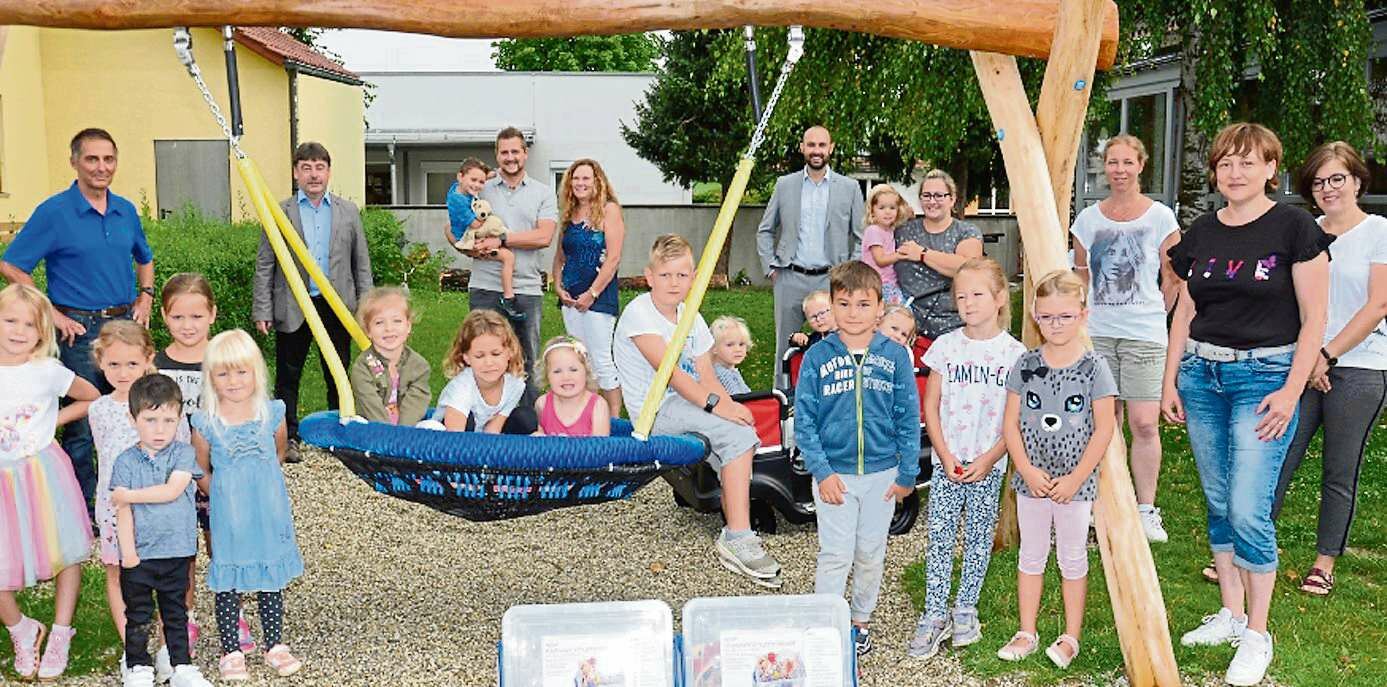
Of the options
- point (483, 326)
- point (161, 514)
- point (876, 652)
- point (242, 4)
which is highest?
point (242, 4)

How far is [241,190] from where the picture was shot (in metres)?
16.3

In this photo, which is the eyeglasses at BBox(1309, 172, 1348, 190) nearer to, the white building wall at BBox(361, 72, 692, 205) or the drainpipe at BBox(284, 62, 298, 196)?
the drainpipe at BBox(284, 62, 298, 196)

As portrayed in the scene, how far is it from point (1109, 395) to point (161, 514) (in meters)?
2.95

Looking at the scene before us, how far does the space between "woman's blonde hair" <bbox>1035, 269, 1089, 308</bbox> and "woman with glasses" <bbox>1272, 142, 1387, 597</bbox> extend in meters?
1.15

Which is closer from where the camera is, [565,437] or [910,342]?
[565,437]

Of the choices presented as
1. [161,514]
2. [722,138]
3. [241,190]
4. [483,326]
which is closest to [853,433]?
[483,326]

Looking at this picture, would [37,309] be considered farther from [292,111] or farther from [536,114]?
[536,114]

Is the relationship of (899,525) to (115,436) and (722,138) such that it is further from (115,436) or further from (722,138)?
(722,138)

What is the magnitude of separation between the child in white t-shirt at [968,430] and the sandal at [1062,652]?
0.30m

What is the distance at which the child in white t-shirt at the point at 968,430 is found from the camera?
13.6ft

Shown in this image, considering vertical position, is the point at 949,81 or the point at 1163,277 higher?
the point at 949,81

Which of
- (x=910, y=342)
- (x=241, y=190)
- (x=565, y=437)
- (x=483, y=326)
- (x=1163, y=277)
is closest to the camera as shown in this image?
(x=565, y=437)

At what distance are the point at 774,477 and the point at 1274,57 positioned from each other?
6063 millimetres

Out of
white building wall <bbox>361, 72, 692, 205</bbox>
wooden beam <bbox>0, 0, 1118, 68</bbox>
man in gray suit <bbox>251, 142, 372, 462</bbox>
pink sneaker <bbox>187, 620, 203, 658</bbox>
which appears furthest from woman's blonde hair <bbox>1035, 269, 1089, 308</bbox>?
white building wall <bbox>361, 72, 692, 205</bbox>
